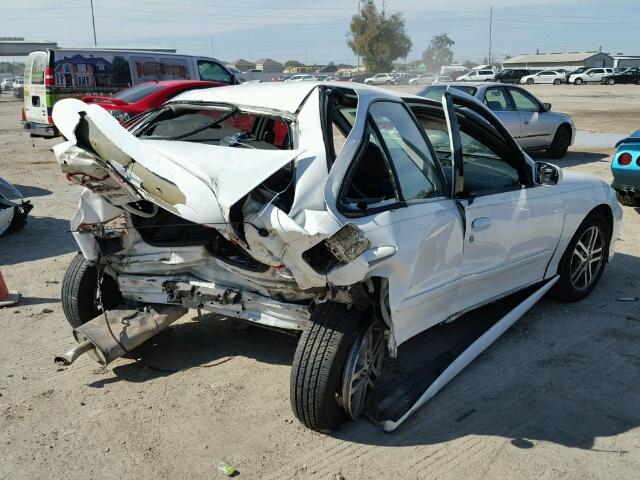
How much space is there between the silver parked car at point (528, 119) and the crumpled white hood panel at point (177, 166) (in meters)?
9.39

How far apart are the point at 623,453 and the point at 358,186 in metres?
1.95

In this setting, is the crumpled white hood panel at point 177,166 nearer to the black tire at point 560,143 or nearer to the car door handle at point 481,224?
the car door handle at point 481,224

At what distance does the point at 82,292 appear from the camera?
4301mm

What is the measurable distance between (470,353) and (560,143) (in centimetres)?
1055

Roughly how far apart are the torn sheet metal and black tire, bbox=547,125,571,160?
9.12 meters

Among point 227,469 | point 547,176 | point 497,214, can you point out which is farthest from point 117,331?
point 547,176

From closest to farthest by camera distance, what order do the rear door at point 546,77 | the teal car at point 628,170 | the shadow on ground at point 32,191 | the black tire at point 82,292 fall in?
the black tire at point 82,292
the teal car at point 628,170
the shadow on ground at point 32,191
the rear door at point 546,77

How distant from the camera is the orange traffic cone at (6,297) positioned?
522 cm

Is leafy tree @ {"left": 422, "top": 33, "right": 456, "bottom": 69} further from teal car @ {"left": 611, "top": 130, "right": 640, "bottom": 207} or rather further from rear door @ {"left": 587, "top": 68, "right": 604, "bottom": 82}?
teal car @ {"left": 611, "top": 130, "right": 640, "bottom": 207}

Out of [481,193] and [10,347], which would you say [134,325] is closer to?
[10,347]

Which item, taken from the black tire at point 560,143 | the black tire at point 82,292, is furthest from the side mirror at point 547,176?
the black tire at point 560,143

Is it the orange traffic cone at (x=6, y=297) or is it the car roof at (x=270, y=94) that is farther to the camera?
the orange traffic cone at (x=6, y=297)

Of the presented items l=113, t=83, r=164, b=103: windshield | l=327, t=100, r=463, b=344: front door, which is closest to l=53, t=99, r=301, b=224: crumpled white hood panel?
l=327, t=100, r=463, b=344: front door

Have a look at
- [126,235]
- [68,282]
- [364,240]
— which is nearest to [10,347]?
[68,282]
